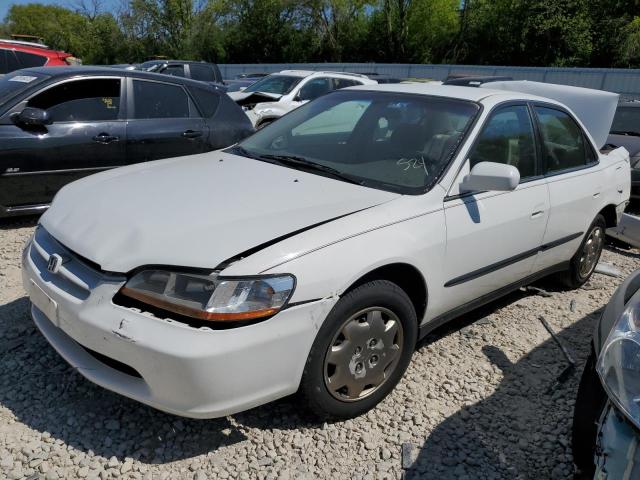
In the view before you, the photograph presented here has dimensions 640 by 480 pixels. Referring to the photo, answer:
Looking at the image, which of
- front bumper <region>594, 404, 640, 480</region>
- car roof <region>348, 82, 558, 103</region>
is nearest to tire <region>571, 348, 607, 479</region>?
front bumper <region>594, 404, 640, 480</region>

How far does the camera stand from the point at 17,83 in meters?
5.16

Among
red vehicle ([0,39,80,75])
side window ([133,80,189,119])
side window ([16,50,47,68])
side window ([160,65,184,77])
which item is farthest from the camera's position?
side window ([160,65,184,77])

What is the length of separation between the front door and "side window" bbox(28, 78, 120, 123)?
147 inches

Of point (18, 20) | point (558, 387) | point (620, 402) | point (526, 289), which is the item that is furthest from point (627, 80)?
point (18, 20)

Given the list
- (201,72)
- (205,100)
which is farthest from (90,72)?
(201,72)

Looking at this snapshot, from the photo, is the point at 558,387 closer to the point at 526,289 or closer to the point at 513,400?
the point at 513,400

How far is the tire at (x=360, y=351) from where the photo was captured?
245 cm

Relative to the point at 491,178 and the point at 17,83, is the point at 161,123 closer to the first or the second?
the point at 17,83

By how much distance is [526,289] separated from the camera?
181 inches

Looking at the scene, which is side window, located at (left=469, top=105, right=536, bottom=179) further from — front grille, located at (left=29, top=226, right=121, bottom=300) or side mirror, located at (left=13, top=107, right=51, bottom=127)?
side mirror, located at (left=13, top=107, right=51, bottom=127)

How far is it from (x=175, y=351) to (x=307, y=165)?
59.0 inches

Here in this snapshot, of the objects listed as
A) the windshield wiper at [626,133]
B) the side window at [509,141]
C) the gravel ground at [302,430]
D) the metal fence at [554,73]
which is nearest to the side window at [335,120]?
the side window at [509,141]

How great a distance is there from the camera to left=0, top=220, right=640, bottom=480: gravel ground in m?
→ 2.42

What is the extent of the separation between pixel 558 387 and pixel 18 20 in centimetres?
8624
